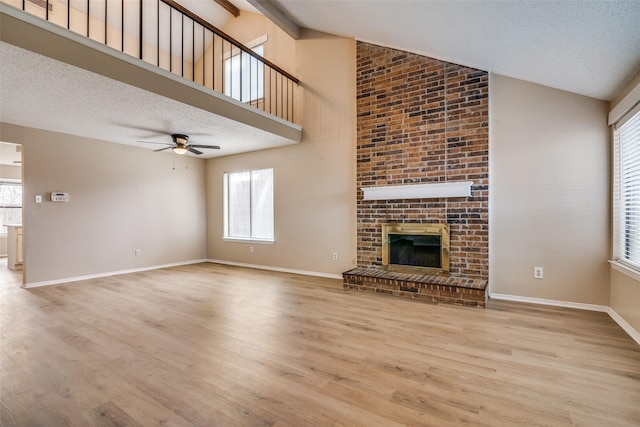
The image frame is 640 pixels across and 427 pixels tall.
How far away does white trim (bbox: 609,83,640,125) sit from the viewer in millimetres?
2607

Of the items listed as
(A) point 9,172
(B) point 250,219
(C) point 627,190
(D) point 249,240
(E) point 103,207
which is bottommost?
(D) point 249,240

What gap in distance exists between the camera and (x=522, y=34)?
2.70m

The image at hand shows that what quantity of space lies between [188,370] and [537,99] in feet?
15.0

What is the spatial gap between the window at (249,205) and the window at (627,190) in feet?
16.1

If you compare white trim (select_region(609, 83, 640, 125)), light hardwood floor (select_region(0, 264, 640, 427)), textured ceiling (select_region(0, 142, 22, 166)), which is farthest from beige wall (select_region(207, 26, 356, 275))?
textured ceiling (select_region(0, 142, 22, 166))

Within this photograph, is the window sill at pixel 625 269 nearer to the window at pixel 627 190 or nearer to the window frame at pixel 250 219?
the window at pixel 627 190

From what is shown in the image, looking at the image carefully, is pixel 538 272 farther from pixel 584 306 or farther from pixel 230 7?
pixel 230 7

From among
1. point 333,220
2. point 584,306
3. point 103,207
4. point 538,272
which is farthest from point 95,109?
point 584,306

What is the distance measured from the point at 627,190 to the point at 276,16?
17.2ft

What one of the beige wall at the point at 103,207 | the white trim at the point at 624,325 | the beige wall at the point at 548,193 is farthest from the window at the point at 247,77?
the white trim at the point at 624,325

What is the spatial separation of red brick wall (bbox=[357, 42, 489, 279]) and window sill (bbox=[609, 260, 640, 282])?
118 centimetres

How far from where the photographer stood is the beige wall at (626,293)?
2.68 m

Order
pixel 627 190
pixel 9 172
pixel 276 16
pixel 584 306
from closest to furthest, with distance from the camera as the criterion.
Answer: pixel 627 190, pixel 584 306, pixel 276 16, pixel 9 172

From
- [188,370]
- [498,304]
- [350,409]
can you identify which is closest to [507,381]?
[350,409]
